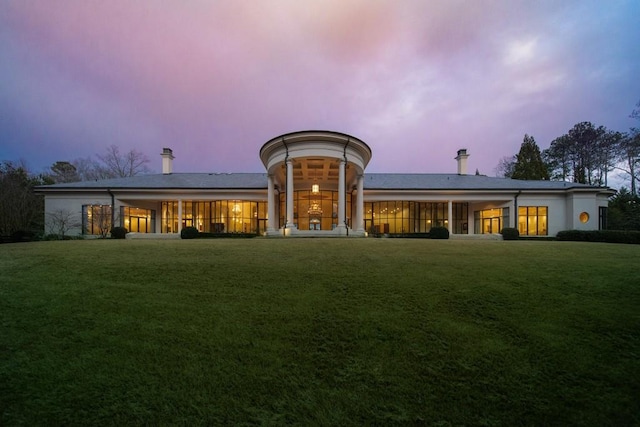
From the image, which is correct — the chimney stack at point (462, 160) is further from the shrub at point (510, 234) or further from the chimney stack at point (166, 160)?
the chimney stack at point (166, 160)

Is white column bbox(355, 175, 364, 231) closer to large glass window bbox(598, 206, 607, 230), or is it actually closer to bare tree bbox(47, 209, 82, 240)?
large glass window bbox(598, 206, 607, 230)

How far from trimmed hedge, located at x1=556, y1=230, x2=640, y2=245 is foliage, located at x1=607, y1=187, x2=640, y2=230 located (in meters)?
7.52

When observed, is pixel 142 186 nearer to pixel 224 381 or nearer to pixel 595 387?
pixel 224 381

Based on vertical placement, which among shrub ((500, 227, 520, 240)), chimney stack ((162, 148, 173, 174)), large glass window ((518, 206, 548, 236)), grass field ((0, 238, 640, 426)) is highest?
chimney stack ((162, 148, 173, 174))

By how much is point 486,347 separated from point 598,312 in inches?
108

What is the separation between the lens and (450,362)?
3729 millimetres

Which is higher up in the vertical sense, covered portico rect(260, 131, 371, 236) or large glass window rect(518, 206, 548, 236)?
covered portico rect(260, 131, 371, 236)

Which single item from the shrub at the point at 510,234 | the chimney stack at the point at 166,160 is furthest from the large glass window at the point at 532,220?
the chimney stack at the point at 166,160

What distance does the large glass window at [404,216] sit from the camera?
30.1 meters

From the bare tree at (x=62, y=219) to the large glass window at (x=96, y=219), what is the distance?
0.59m

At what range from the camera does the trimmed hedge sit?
20.0 m

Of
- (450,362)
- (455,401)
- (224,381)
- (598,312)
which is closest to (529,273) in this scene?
(598,312)

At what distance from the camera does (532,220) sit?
89.5 ft

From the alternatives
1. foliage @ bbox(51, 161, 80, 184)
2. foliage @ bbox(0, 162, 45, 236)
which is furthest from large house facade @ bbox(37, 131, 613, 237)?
foliage @ bbox(51, 161, 80, 184)
